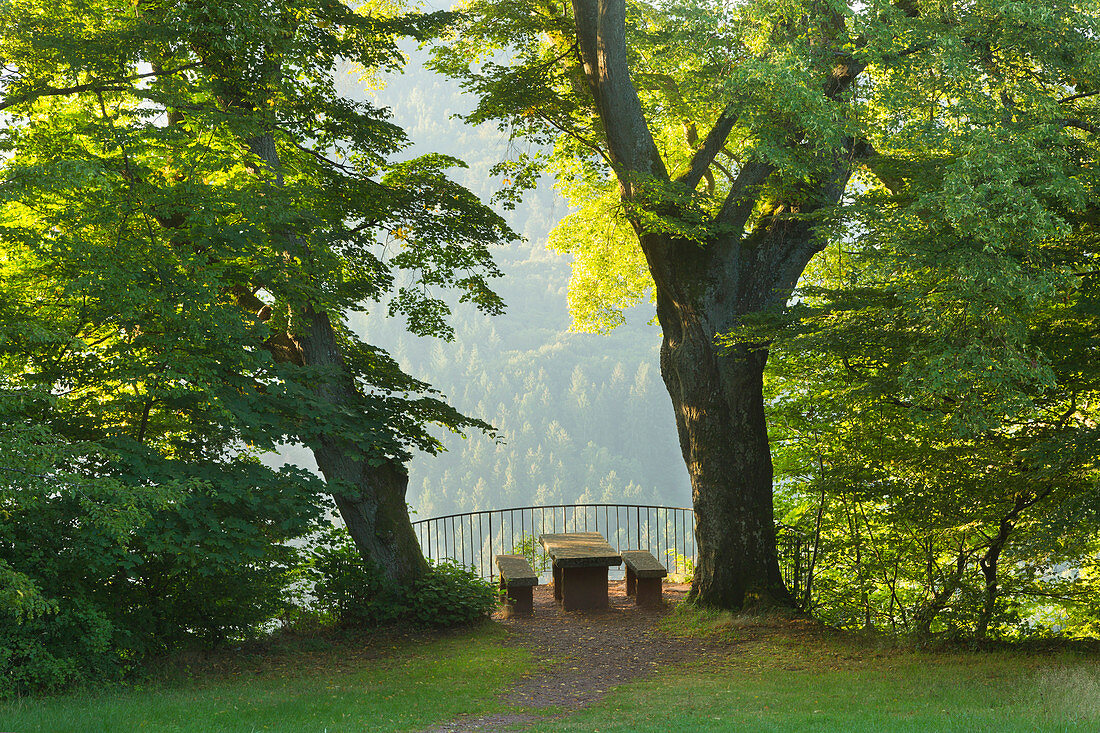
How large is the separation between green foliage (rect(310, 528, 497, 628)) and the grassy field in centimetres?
62

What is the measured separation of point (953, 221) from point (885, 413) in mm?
3205

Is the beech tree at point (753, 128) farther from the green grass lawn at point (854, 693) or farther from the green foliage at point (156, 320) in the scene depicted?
the green foliage at point (156, 320)

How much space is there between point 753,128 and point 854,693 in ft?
15.0

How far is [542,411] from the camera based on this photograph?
9256 centimetres

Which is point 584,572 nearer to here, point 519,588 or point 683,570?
point 519,588

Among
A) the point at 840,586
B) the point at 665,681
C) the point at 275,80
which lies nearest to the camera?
the point at 665,681

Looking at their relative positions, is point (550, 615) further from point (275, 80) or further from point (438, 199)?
point (275, 80)

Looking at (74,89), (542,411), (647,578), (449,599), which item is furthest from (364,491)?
(542,411)

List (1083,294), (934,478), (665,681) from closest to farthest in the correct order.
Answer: (1083,294), (665,681), (934,478)

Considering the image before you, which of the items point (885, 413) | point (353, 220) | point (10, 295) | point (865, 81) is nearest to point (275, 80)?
point (353, 220)

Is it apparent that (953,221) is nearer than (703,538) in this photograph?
Yes

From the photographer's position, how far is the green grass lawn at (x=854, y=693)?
15.3 ft

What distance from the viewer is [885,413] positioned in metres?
7.78

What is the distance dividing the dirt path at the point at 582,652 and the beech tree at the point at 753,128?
A: 1002 millimetres
